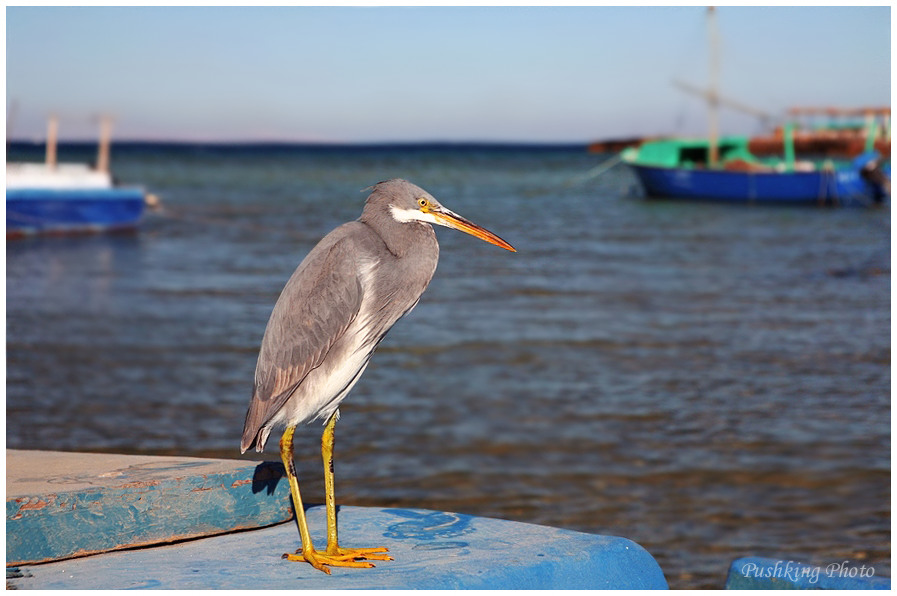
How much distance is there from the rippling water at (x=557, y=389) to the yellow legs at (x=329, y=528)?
250cm

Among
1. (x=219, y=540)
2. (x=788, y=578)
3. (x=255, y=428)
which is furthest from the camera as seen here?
(x=788, y=578)

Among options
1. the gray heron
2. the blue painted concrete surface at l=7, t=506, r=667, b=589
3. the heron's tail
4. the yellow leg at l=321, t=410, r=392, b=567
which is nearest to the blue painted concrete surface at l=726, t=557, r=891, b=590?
the blue painted concrete surface at l=7, t=506, r=667, b=589

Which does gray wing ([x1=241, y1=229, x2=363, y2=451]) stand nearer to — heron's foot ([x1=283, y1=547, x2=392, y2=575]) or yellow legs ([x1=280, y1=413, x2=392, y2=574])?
yellow legs ([x1=280, y1=413, x2=392, y2=574])

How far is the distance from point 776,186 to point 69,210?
80.9 feet

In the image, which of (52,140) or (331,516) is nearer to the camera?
(331,516)

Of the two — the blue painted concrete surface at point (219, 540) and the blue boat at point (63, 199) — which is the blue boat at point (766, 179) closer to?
the blue boat at point (63, 199)

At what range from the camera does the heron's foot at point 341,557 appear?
3.47 m

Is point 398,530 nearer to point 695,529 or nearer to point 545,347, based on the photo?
point 695,529

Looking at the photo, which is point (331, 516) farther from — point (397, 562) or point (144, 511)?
point (144, 511)

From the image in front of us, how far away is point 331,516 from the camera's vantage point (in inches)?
138

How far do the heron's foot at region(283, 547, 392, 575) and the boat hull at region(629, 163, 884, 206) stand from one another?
36.4 m

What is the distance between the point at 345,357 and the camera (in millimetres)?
3350

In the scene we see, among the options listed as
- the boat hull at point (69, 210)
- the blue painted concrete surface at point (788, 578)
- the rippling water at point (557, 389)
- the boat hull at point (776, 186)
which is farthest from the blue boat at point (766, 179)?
the blue painted concrete surface at point (788, 578)

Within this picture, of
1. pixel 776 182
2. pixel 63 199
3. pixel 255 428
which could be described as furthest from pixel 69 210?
pixel 776 182
